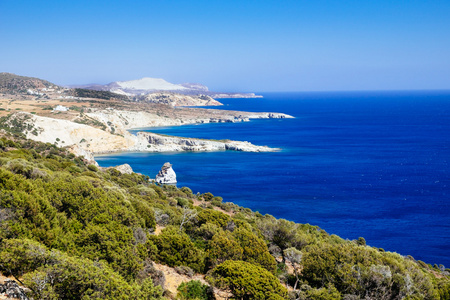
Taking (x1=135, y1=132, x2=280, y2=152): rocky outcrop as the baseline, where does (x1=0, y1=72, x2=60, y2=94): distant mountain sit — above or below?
above

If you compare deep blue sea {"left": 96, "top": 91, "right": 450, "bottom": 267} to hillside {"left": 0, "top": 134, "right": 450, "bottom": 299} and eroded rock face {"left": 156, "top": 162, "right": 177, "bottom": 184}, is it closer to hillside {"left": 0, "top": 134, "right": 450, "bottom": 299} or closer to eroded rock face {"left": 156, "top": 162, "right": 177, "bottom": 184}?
eroded rock face {"left": 156, "top": 162, "right": 177, "bottom": 184}


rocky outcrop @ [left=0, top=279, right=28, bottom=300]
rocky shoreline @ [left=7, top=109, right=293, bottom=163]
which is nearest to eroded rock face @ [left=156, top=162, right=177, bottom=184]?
rocky shoreline @ [left=7, top=109, right=293, bottom=163]

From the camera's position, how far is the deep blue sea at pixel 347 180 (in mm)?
37125

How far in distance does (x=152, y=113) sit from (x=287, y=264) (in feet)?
409

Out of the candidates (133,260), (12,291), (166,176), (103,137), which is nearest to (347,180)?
(166,176)

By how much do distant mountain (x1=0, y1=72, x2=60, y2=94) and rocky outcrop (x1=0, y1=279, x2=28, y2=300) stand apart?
15794 centimetres

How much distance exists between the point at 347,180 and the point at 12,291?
54924 mm

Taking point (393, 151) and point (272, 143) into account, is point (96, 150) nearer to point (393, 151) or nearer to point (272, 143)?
point (272, 143)

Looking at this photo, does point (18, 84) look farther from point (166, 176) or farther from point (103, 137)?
point (166, 176)

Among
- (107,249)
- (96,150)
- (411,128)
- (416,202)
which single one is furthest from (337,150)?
(107,249)

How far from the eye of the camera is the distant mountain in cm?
14664

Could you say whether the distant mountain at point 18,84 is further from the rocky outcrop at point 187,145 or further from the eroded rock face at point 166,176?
the eroded rock face at point 166,176

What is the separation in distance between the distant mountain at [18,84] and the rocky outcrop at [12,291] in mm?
157937

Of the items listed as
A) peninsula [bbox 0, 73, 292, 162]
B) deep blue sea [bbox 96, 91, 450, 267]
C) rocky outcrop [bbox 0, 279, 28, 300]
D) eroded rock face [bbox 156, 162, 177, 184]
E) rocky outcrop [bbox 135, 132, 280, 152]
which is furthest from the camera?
rocky outcrop [bbox 135, 132, 280, 152]
